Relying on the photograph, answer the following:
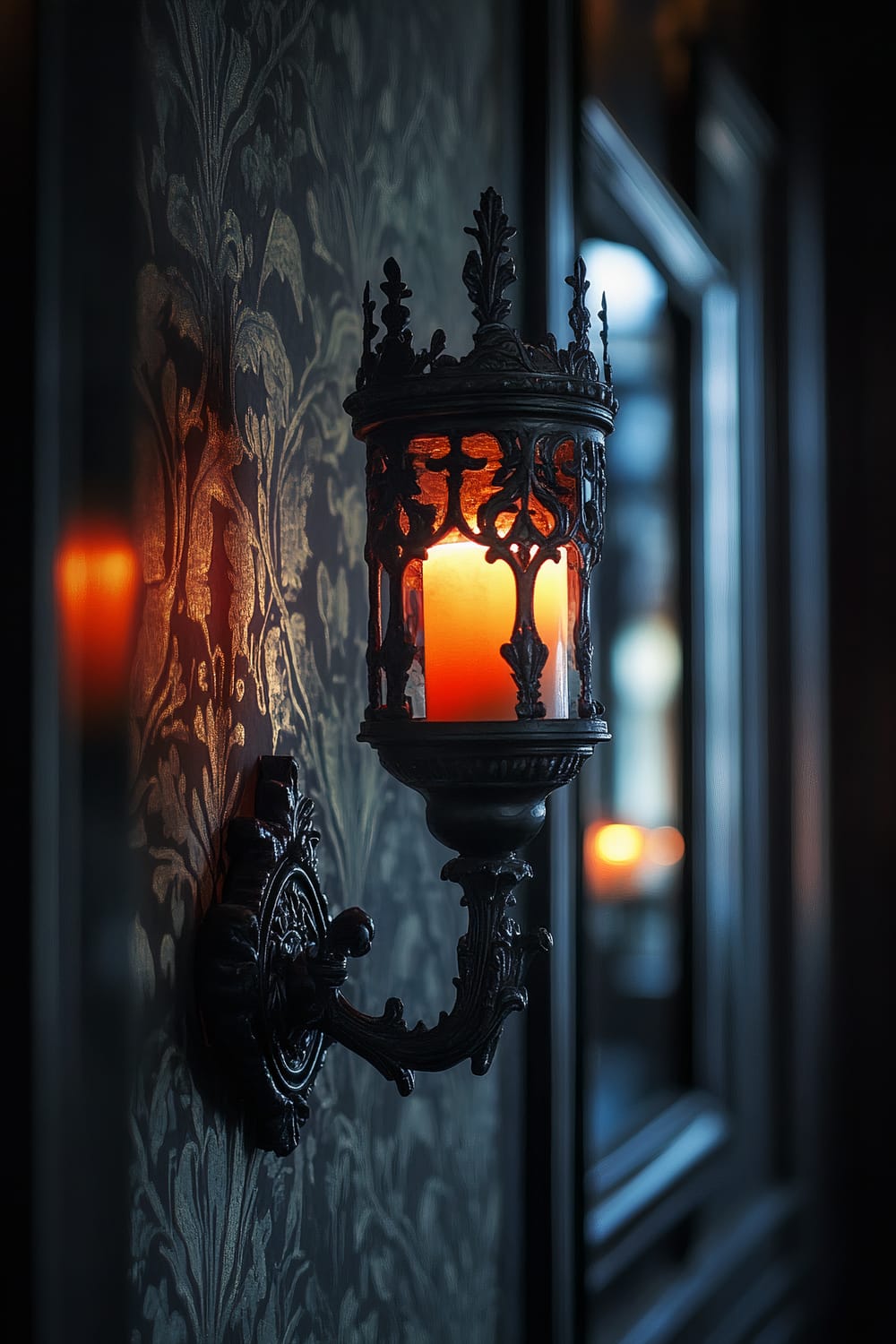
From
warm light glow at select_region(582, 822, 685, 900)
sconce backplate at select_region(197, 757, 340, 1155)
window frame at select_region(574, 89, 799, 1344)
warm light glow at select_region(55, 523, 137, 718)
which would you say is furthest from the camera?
window frame at select_region(574, 89, 799, 1344)

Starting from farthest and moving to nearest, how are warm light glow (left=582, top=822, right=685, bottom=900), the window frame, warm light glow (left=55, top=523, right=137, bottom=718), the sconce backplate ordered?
the window frame
warm light glow (left=582, top=822, right=685, bottom=900)
the sconce backplate
warm light glow (left=55, top=523, right=137, bottom=718)

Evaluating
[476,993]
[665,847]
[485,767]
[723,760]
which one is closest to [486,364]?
[485,767]

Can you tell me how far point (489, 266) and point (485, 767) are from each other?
26 centimetres

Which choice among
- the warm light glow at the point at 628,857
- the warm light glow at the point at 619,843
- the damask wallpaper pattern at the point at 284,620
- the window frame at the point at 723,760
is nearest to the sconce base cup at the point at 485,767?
the damask wallpaper pattern at the point at 284,620

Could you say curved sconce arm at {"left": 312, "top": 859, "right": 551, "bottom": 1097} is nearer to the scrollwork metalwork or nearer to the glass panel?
the scrollwork metalwork

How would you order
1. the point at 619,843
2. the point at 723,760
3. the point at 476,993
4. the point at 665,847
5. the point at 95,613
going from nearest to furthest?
the point at 95,613 < the point at 476,993 < the point at 619,843 < the point at 665,847 < the point at 723,760

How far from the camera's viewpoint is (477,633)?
68 cm

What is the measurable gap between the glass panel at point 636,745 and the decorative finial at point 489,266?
0.72 meters

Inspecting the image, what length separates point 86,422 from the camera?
0.63 metres

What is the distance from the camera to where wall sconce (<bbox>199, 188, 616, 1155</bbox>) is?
0.67 meters

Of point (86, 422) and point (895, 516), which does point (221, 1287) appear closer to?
point (86, 422)

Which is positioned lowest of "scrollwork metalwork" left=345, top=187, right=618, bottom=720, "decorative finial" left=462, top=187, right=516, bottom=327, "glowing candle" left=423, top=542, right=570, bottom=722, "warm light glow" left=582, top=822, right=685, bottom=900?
"warm light glow" left=582, top=822, right=685, bottom=900

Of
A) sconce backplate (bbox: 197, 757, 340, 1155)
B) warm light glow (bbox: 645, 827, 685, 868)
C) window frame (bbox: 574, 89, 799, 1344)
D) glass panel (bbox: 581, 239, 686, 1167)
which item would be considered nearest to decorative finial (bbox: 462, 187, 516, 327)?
sconce backplate (bbox: 197, 757, 340, 1155)

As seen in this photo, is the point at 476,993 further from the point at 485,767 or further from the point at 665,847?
the point at 665,847
